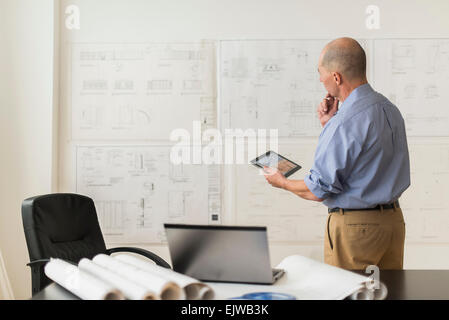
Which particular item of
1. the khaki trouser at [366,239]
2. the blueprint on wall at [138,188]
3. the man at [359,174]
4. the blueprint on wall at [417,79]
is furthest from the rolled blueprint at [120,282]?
the blueprint on wall at [417,79]

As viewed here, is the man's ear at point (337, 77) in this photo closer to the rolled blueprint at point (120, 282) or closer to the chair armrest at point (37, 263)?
the rolled blueprint at point (120, 282)

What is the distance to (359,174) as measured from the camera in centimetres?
182

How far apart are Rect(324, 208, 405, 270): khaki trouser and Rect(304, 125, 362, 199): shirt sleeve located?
152 millimetres

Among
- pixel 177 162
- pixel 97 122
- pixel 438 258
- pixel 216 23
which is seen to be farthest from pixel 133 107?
pixel 438 258

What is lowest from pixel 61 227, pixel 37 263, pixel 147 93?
pixel 37 263

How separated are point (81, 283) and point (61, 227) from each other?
133 centimetres

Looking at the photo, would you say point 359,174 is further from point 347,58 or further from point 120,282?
point 120,282

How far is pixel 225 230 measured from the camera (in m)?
1.14

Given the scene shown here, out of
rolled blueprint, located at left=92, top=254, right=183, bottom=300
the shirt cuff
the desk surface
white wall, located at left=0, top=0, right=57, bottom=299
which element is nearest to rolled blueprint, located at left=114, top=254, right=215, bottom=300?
rolled blueprint, located at left=92, top=254, right=183, bottom=300

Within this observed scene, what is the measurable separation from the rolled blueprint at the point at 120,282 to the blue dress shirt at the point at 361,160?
98cm

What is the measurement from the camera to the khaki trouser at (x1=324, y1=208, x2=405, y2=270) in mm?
1849

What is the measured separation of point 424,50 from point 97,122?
2291mm

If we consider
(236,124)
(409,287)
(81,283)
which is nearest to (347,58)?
(409,287)
